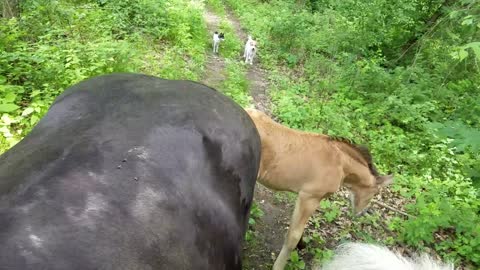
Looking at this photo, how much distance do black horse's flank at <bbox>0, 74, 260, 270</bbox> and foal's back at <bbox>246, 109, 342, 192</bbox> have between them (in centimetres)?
166

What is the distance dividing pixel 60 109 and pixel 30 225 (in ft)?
3.16

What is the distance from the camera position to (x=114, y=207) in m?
1.39

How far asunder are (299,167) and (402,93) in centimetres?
533

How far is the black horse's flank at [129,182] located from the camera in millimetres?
1231

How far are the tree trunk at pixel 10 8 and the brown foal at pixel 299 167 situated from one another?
4239 millimetres

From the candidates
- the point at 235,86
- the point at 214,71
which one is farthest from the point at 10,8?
the point at 214,71

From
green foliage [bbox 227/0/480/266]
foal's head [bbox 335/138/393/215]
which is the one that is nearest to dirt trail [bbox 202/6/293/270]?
green foliage [bbox 227/0/480/266]

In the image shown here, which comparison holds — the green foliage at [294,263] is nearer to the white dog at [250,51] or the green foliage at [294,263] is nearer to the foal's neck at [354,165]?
the foal's neck at [354,165]

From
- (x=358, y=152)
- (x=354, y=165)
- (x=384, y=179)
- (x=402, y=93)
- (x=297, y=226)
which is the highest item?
(x=358, y=152)

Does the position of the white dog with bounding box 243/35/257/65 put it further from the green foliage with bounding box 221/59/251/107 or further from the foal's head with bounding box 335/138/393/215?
the foal's head with bounding box 335/138/393/215

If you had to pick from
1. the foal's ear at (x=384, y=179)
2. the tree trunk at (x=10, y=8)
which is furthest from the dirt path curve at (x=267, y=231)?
the tree trunk at (x=10, y=8)

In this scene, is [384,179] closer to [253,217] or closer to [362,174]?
[362,174]

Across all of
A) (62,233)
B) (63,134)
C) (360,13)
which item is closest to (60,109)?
(63,134)

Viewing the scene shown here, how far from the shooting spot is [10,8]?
575cm
